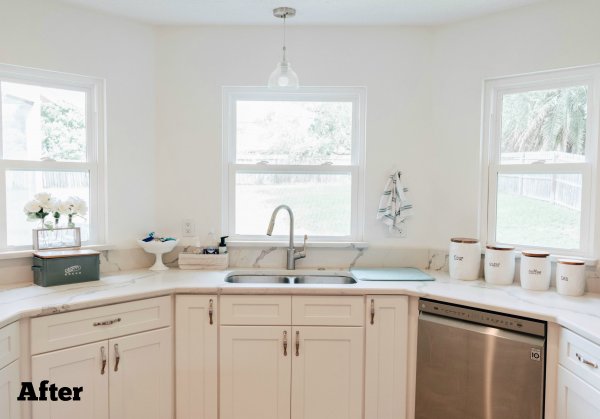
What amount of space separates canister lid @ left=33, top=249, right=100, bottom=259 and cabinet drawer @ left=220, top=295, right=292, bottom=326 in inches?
33.0

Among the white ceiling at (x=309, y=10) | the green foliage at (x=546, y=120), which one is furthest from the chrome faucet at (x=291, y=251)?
the green foliage at (x=546, y=120)

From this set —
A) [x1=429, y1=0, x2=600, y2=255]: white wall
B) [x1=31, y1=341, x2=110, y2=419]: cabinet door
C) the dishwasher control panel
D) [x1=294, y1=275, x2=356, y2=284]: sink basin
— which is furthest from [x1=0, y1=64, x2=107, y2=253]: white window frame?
[x1=429, y1=0, x2=600, y2=255]: white wall

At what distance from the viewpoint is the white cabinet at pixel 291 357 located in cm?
227

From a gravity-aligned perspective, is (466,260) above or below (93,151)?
below

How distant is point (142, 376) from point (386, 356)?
1.34 m

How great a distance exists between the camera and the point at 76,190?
8.49ft

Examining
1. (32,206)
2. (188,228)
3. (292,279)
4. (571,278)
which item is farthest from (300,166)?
(571,278)

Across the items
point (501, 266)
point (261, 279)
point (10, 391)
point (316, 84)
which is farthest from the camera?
point (316, 84)

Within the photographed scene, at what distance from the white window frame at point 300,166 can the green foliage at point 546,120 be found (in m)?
0.94

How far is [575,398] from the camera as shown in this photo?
5.73ft

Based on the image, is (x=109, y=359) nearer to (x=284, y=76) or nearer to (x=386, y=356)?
(x=386, y=356)

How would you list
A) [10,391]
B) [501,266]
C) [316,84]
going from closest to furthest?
[10,391] < [501,266] < [316,84]

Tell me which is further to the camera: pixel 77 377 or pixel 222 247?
pixel 222 247

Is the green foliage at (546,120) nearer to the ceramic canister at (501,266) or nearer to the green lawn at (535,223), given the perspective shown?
the green lawn at (535,223)
